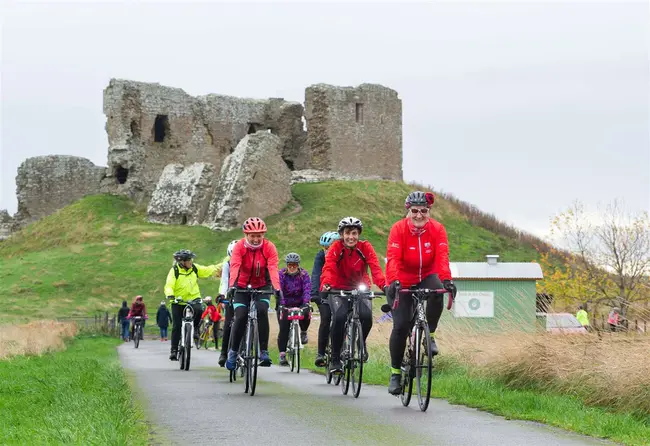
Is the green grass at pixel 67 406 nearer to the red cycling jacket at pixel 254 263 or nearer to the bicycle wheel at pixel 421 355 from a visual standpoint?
the red cycling jacket at pixel 254 263

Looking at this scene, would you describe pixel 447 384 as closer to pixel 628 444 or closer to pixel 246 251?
pixel 246 251

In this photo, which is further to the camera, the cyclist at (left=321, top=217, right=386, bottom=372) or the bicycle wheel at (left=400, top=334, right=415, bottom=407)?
the cyclist at (left=321, top=217, right=386, bottom=372)

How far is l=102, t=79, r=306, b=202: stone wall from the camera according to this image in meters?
63.1

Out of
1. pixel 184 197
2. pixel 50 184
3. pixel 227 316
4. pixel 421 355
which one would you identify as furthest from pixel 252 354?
pixel 50 184

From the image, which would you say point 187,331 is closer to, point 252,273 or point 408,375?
point 252,273

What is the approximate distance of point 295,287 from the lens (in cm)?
1786

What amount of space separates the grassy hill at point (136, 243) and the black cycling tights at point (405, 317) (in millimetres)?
31504

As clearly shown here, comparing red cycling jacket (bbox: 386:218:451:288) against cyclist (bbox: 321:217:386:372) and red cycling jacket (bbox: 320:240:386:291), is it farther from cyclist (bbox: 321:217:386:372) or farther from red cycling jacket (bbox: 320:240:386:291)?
red cycling jacket (bbox: 320:240:386:291)

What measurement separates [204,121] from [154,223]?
1112 centimetres

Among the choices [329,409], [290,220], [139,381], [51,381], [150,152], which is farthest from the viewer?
[150,152]

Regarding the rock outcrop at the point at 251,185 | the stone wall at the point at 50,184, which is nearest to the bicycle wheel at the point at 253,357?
the rock outcrop at the point at 251,185

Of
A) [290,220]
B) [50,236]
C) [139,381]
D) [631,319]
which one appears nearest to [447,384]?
[631,319]

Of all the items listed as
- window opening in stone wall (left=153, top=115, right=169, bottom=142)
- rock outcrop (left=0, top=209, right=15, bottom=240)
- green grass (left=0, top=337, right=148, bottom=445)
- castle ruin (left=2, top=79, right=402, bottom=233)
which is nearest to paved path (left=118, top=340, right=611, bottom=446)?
green grass (left=0, top=337, right=148, bottom=445)

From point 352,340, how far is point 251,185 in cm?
4297
